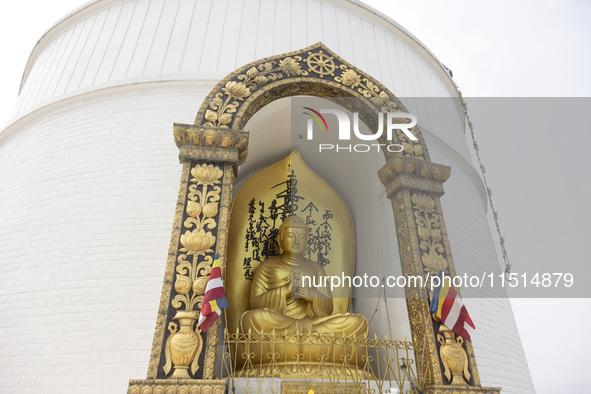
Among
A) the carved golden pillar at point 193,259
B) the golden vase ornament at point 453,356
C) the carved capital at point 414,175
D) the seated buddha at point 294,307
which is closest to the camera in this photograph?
the carved golden pillar at point 193,259

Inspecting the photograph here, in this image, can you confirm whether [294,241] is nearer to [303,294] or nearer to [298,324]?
[303,294]

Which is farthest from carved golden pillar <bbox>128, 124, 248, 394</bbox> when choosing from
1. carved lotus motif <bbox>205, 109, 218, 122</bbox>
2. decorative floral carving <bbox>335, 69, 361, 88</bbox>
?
decorative floral carving <bbox>335, 69, 361, 88</bbox>

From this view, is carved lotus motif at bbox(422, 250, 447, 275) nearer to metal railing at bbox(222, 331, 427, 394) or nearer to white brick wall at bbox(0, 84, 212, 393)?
metal railing at bbox(222, 331, 427, 394)

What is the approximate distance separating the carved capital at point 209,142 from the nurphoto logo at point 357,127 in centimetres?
158

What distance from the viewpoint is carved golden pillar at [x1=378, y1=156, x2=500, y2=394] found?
10.4ft

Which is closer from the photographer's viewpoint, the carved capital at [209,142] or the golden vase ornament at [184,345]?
the golden vase ornament at [184,345]

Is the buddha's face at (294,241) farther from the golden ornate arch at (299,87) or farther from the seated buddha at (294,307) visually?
the golden ornate arch at (299,87)

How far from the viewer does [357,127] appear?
4781 millimetres

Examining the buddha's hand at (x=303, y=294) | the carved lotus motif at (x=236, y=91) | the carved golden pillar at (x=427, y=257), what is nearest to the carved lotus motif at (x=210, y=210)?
the carved lotus motif at (x=236, y=91)

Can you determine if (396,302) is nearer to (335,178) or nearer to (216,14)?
(335,178)

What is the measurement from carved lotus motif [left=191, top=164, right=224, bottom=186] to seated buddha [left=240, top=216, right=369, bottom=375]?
156cm

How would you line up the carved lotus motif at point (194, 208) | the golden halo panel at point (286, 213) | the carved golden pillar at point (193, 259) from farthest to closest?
the golden halo panel at point (286, 213) < the carved lotus motif at point (194, 208) < the carved golden pillar at point (193, 259)

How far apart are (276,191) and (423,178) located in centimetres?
252

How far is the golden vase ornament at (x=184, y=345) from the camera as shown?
279 centimetres
